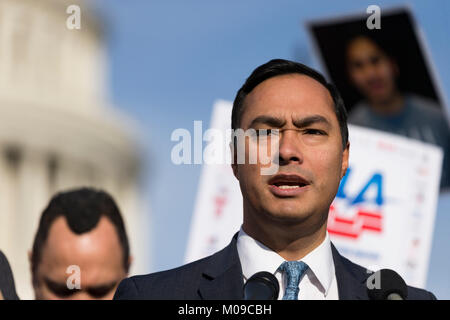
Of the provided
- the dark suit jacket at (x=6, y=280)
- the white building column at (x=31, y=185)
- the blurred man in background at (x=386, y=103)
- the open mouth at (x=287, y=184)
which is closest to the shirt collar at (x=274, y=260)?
the open mouth at (x=287, y=184)

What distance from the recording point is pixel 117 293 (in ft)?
10.6

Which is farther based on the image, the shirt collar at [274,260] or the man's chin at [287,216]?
the shirt collar at [274,260]

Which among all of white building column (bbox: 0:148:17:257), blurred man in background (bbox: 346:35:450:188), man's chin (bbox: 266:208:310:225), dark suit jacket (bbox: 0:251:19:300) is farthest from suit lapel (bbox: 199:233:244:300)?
white building column (bbox: 0:148:17:257)

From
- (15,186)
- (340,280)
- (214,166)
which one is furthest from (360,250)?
(15,186)

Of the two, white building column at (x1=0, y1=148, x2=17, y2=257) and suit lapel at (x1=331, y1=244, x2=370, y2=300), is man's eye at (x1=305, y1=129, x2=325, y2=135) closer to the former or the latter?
suit lapel at (x1=331, y1=244, x2=370, y2=300)

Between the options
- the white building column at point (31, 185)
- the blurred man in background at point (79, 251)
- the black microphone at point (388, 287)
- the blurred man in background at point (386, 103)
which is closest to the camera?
the black microphone at point (388, 287)

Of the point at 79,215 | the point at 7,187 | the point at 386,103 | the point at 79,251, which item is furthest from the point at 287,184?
the point at 7,187

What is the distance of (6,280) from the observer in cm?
314

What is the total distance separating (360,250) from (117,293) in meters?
5.24

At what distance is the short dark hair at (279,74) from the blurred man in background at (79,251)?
1870 millimetres

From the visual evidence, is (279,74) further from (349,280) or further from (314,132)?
(349,280)

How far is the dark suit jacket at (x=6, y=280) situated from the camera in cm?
310

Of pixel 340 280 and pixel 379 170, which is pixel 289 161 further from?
pixel 379 170

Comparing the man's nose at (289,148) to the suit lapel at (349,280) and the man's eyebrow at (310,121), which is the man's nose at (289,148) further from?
the suit lapel at (349,280)
